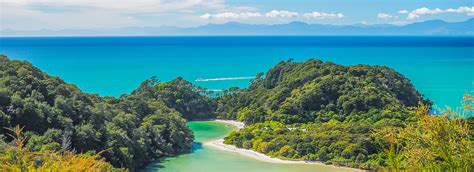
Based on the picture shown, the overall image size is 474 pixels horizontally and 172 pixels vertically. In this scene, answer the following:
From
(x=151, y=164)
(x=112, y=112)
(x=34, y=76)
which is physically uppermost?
(x=34, y=76)

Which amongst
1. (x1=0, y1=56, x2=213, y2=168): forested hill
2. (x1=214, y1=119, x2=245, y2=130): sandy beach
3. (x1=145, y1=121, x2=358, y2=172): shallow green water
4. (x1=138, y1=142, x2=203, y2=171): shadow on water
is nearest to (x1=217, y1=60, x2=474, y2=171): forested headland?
(x1=214, y1=119, x2=245, y2=130): sandy beach

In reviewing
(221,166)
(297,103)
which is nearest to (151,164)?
(221,166)

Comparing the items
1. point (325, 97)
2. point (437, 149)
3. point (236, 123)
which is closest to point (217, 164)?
point (325, 97)

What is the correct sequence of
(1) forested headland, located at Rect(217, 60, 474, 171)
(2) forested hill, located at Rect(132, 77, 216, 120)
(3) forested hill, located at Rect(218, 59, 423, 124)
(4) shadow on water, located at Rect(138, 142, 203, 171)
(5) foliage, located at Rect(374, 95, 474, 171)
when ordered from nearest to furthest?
(5) foliage, located at Rect(374, 95, 474, 171)
(4) shadow on water, located at Rect(138, 142, 203, 171)
(1) forested headland, located at Rect(217, 60, 474, 171)
(3) forested hill, located at Rect(218, 59, 423, 124)
(2) forested hill, located at Rect(132, 77, 216, 120)

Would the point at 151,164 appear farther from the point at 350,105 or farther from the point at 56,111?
the point at 350,105

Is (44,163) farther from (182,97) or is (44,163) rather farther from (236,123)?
(182,97)

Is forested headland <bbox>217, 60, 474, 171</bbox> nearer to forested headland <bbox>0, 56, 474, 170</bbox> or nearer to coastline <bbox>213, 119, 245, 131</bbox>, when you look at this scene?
forested headland <bbox>0, 56, 474, 170</bbox>
